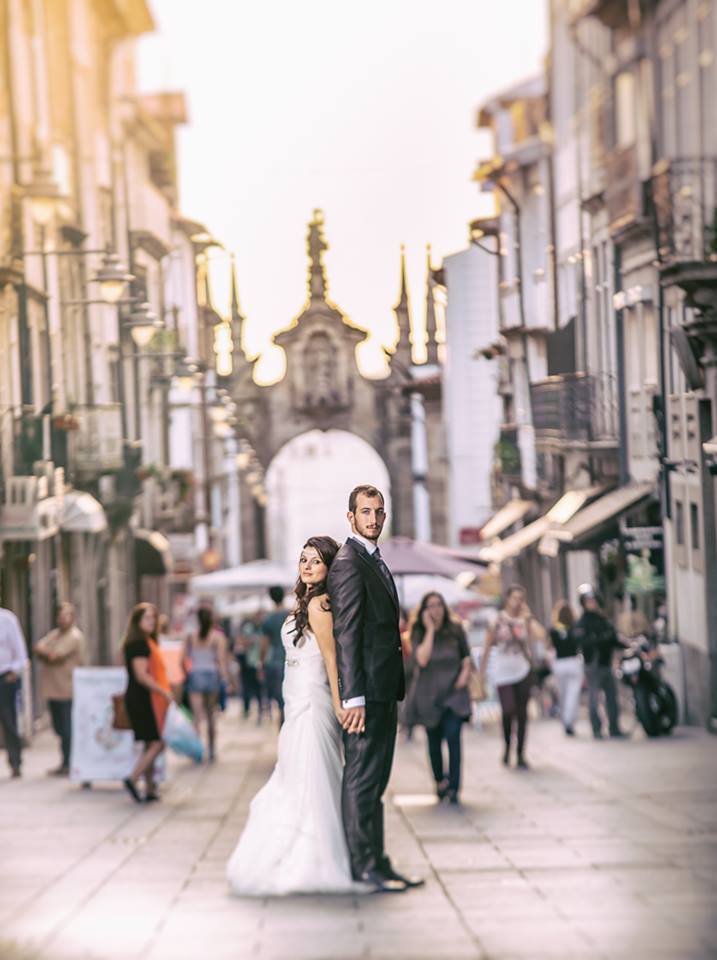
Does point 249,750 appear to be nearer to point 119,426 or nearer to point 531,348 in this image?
point 119,426

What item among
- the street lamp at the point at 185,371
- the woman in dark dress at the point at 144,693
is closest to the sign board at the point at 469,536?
the street lamp at the point at 185,371

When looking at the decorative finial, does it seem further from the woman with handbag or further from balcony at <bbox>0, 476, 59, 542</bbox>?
the woman with handbag

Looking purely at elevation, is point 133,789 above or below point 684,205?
below

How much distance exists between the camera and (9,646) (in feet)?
55.4

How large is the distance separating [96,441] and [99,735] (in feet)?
55.2

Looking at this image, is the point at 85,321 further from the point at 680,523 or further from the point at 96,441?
the point at 680,523

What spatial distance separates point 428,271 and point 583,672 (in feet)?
101

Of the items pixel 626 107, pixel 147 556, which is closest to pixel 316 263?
pixel 147 556

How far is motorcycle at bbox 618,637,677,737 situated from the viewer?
2078 cm

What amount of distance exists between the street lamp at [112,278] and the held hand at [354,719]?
14.9 metres

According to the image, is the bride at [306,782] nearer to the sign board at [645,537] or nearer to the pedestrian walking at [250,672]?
the sign board at [645,537]

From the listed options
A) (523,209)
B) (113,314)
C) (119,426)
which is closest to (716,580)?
(119,426)

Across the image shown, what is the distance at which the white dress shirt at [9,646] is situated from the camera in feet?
55.2

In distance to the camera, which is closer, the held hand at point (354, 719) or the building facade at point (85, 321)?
the held hand at point (354, 719)
